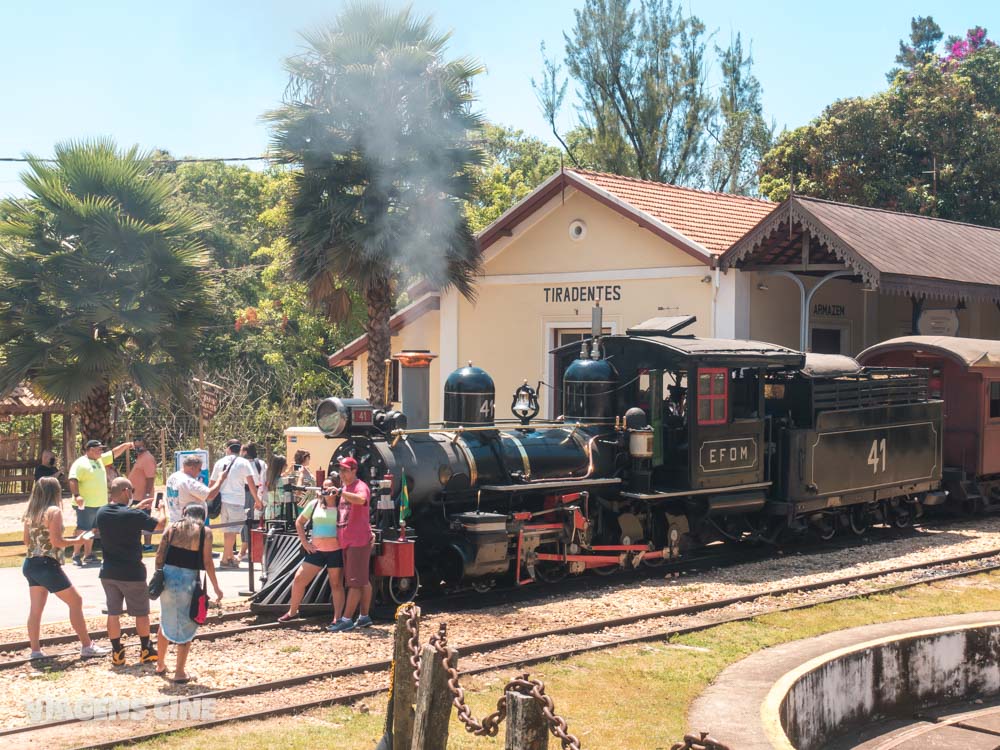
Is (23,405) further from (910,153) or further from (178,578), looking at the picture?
(910,153)

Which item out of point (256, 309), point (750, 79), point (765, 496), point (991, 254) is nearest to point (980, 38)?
point (750, 79)

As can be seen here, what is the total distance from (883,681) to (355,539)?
14.8ft

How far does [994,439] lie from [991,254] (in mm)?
6676

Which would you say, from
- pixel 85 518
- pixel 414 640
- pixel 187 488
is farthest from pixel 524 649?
pixel 85 518

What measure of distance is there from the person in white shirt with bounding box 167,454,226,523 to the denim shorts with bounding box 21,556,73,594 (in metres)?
1.00

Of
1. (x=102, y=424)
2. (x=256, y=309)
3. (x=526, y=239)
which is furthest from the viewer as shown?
(x=256, y=309)

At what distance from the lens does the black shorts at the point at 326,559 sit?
991 cm

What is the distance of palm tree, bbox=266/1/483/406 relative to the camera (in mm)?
18969

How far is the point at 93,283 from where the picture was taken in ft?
53.2

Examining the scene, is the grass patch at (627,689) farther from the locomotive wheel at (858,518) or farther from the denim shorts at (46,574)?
the locomotive wheel at (858,518)

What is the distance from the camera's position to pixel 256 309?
114 feet

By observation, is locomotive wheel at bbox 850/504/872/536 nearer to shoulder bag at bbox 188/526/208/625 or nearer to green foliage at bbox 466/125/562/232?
shoulder bag at bbox 188/526/208/625

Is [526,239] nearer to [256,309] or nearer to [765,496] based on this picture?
[765,496]

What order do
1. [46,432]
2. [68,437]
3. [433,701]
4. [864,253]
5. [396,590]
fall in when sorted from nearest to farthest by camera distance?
1. [433,701]
2. [396,590]
3. [864,253]
4. [68,437]
5. [46,432]
